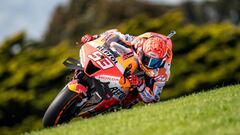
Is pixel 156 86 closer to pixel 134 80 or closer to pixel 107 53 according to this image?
pixel 134 80

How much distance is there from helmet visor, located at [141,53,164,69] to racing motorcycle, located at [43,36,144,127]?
0.21 m

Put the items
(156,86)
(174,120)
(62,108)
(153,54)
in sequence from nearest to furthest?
(174,120)
(62,108)
(153,54)
(156,86)

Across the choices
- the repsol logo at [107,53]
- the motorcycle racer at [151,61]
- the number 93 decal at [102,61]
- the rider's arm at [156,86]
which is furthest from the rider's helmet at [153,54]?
the number 93 decal at [102,61]

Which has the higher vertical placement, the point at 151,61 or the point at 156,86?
the point at 151,61

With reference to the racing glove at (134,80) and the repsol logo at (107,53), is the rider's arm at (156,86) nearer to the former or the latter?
the racing glove at (134,80)

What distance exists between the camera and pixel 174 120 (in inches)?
434

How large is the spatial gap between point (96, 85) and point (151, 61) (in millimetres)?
1065

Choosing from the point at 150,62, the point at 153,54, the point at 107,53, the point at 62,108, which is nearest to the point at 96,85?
the point at 107,53

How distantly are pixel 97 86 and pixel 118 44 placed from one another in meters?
0.96

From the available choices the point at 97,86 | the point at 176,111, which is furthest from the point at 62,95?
the point at 176,111

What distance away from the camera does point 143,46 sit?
13.9 meters

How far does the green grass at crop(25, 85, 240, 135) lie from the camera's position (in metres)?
10.0

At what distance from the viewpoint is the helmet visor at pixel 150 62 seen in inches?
541

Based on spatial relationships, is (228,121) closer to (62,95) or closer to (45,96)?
(62,95)
